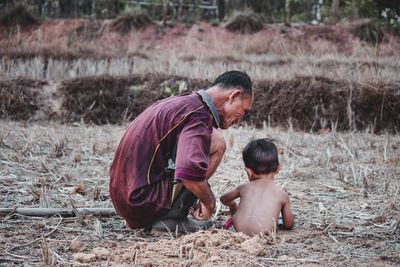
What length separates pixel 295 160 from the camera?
4.29 metres

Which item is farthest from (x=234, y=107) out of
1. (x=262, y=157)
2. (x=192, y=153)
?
(x=192, y=153)

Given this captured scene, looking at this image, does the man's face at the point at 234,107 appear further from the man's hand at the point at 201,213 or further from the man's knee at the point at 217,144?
the man's hand at the point at 201,213

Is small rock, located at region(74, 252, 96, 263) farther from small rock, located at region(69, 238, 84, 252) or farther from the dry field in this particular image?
small rock, located at region(69, 238, 84, 252)

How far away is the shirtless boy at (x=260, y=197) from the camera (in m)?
2.24

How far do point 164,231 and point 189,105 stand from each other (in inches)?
31.7

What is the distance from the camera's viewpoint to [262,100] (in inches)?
265

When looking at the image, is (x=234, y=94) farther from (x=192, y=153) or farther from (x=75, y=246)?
(x=75, y=246)

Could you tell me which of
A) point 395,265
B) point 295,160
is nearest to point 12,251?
point 395,265

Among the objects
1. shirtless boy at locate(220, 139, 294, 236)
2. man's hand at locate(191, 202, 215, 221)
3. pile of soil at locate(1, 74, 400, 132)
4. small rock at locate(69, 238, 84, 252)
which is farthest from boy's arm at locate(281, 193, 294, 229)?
pile of soil at locate(1, 74, 400, 132)

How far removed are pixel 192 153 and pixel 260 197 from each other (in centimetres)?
69

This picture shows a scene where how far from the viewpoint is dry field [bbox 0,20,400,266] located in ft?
6.25

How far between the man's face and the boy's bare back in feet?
1.51

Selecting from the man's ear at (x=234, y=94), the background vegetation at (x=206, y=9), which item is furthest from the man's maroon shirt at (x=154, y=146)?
the background vegetation at (x=206, y=9)

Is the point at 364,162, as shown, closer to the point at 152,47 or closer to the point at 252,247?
the point at 252,247
